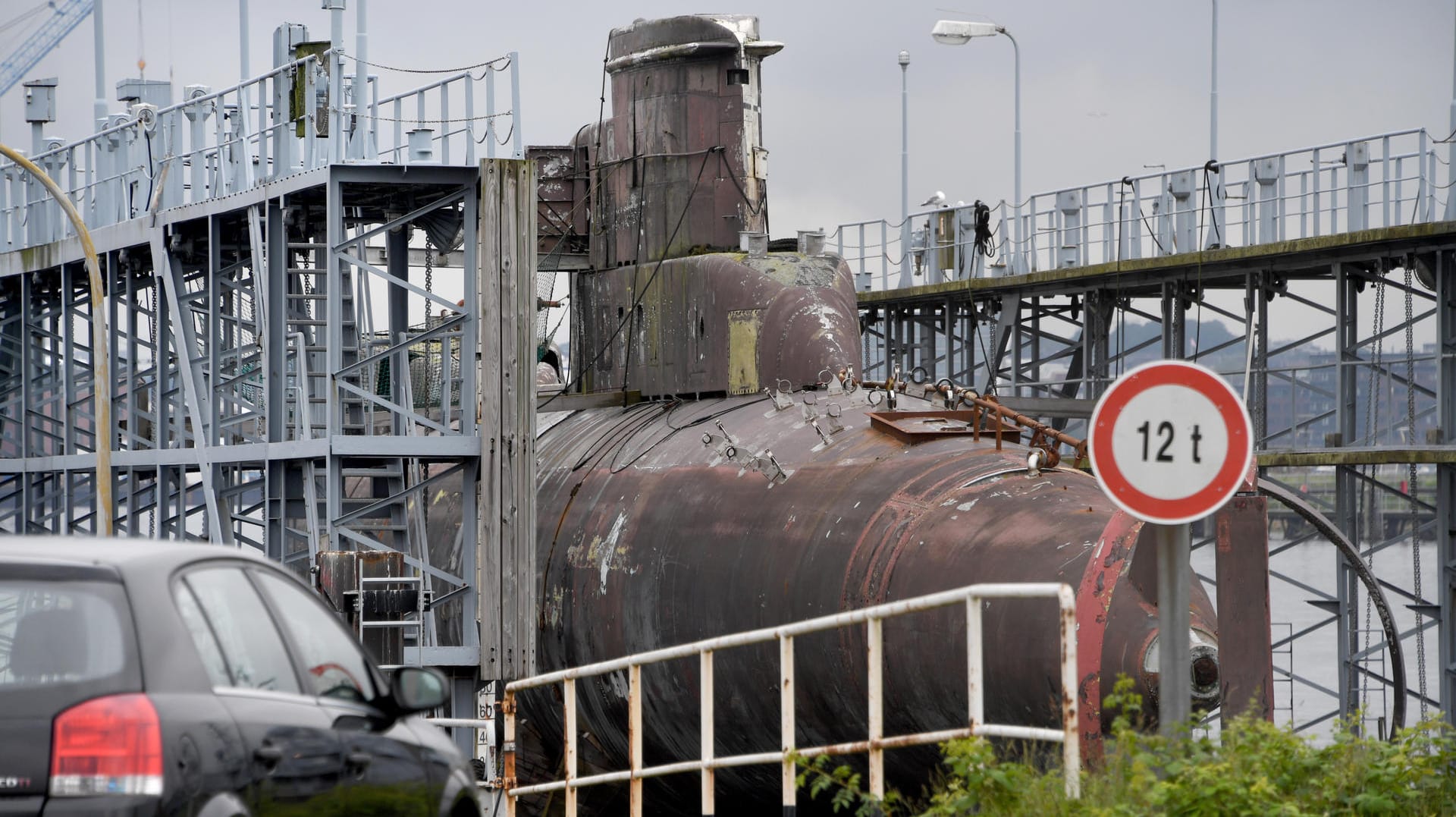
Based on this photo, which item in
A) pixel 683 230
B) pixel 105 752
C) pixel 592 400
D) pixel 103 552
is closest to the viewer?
pixel 105 752

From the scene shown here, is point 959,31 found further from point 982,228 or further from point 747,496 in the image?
point 747,496

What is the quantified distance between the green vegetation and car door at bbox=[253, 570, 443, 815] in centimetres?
229

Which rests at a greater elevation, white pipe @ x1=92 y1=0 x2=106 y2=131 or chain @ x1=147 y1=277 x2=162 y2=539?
white pipe @ x1=92 y1=0 x2=106 y2=131

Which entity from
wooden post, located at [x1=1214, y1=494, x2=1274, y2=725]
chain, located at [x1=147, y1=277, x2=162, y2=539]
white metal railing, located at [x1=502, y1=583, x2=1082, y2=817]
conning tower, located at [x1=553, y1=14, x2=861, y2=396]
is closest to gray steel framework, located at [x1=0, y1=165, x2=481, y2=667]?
Result: chain, located at [x1=147, y1=277, x2=162, y2=539]

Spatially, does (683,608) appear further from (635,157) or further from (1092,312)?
(1092,312)

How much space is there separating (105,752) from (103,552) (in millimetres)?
686

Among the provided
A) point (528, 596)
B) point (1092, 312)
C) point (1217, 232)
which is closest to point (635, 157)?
point (528, 596)

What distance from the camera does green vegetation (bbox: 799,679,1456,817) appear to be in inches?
294

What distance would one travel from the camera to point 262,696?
5926mm

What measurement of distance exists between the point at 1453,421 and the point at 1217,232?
5541 millimetres

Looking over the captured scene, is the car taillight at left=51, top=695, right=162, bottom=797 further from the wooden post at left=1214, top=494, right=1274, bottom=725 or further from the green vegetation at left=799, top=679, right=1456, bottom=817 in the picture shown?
the wooden post at left=1214, top=494, right=1274, bottom=725

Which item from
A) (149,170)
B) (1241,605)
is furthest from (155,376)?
(1241,605)

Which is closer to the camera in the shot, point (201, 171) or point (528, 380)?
point (528, 380)

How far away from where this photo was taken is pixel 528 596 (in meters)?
17.1
